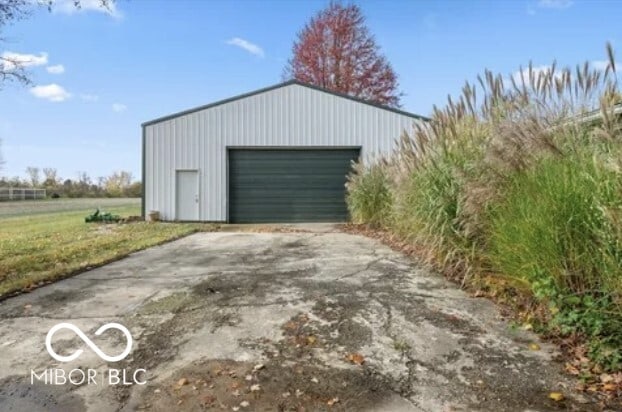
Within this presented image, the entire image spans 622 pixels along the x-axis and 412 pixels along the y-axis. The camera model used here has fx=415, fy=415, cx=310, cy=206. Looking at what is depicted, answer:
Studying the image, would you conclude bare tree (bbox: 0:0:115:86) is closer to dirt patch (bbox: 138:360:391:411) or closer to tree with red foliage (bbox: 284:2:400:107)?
dirt patch (bbox: 138:360:391:411)

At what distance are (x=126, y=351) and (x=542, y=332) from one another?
9.33ft

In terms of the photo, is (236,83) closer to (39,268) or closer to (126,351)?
(39,268)

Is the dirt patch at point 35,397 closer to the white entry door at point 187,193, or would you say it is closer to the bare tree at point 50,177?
the white entry door at point 187,193

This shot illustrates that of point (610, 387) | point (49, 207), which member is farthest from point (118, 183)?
point (610, 387)

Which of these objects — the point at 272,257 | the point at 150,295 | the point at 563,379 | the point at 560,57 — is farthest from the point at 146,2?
the point at 563,379

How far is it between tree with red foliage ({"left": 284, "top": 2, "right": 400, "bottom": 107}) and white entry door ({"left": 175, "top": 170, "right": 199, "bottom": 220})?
1241 centimetres

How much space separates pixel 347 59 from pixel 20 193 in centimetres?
2665

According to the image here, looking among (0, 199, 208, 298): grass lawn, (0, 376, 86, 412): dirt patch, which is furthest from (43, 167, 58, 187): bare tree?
(0, 376, 86, 412): dirt patch

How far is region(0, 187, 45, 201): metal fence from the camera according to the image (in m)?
30.3

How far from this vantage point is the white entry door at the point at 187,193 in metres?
13.1

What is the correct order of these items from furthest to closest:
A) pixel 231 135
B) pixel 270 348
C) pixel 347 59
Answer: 1. pixel 347 59
2. pixel 231 135
3. pixel 270 348

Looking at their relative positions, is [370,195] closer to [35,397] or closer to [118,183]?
[35,397]

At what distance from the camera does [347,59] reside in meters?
23.2

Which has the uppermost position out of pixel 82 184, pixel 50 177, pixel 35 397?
pixel 50 177
